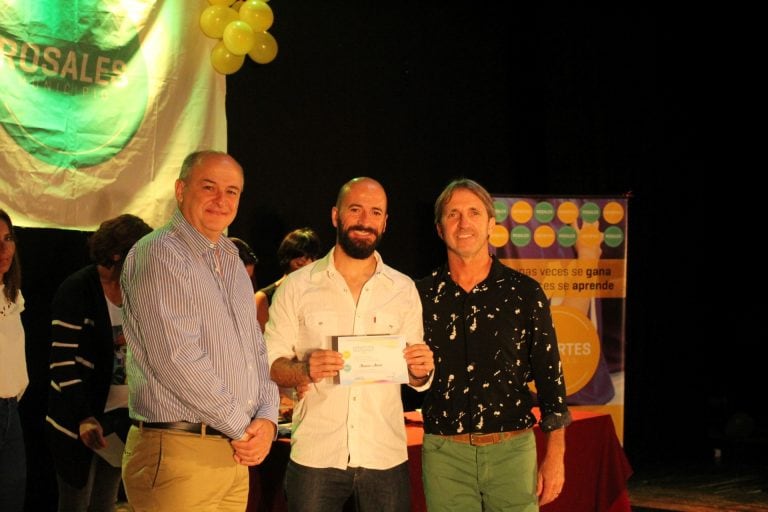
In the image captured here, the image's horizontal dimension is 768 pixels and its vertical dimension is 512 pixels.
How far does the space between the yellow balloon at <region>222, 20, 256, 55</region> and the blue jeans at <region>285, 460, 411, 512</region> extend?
331 cm

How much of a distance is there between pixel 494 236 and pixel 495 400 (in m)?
3.33

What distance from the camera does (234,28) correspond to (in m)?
5.38

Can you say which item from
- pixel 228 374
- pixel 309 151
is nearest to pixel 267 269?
pixel 309 151

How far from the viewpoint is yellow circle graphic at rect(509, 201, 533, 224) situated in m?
6.29

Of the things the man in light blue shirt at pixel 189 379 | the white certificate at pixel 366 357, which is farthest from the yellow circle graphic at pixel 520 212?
the man in light blue shirt at pixel 189 379

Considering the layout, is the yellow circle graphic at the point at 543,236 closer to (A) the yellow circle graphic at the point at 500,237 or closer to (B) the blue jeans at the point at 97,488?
(A) the yellow circle graphic at the point at 500,237

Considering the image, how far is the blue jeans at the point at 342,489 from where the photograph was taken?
112 inches

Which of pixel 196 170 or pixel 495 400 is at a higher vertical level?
pixel 196 170

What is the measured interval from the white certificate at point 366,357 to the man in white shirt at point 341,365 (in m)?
0.04

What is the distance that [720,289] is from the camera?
834 cm

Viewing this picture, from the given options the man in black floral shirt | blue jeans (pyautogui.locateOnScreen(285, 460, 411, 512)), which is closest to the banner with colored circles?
the man in black floral shirt

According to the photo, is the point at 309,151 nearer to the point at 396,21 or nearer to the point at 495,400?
the point at 396,21

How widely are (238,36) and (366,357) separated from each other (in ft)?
10.6

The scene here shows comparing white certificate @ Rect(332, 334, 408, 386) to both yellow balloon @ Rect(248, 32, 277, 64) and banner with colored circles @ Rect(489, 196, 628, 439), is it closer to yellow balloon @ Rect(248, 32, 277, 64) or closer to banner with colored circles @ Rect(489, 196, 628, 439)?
yellow balloon @ Rect(248, 32, 277, 64)
